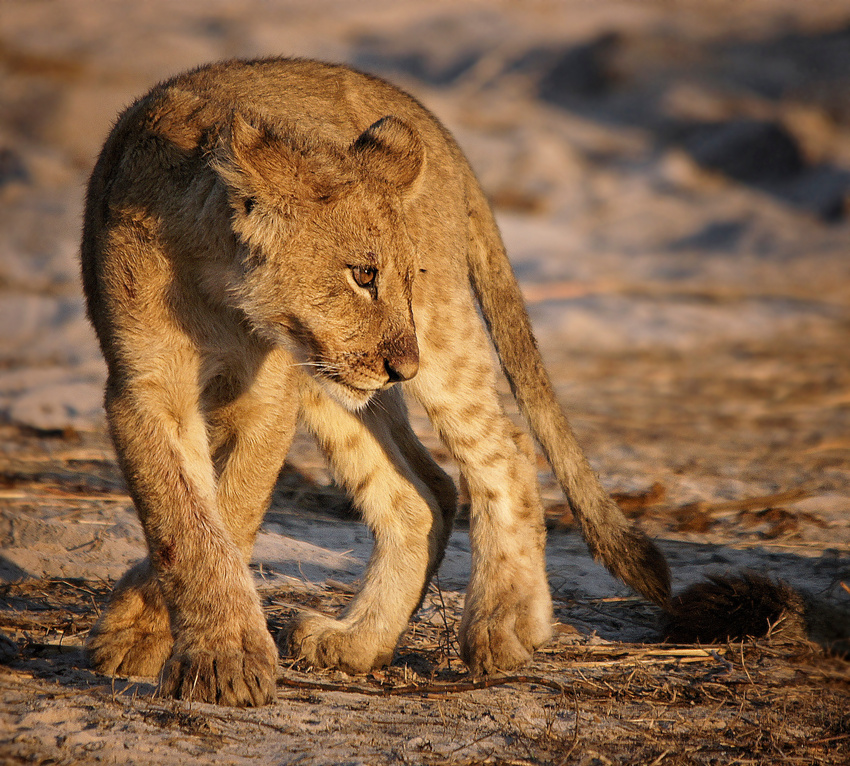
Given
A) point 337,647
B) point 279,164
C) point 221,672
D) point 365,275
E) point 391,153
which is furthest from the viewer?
point 337,647

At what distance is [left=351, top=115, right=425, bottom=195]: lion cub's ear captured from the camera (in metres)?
3.24

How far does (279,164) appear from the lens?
9.93ft

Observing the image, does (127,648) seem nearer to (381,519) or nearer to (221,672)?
(221,672)

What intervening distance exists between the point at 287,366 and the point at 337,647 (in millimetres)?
977

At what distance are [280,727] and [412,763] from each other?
41cm

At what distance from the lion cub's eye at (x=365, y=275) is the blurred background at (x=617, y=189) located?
2608mm

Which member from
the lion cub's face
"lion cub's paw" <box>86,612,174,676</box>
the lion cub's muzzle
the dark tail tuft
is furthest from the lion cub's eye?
the dark tail tuft

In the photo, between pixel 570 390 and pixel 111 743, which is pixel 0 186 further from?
pixel 111 743

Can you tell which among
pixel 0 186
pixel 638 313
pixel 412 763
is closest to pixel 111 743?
pixel 412 763

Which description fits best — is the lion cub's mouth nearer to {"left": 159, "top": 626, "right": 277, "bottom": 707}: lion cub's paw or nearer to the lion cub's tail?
{"left": 159, "top": 626, "right": 277, "bottom": 707}: lion cub's paw

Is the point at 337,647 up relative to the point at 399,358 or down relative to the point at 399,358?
down

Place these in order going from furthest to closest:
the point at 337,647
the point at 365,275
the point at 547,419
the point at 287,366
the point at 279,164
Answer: the point at 547,419
the point at 287,366
the point at 337,647
the point at 365,275
the point at 279,164

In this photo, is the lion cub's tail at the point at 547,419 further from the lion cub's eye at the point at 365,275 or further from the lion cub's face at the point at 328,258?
the lion cub's eye at the point at 365,275

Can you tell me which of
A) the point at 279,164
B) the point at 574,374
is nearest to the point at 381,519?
the point at 279,164
